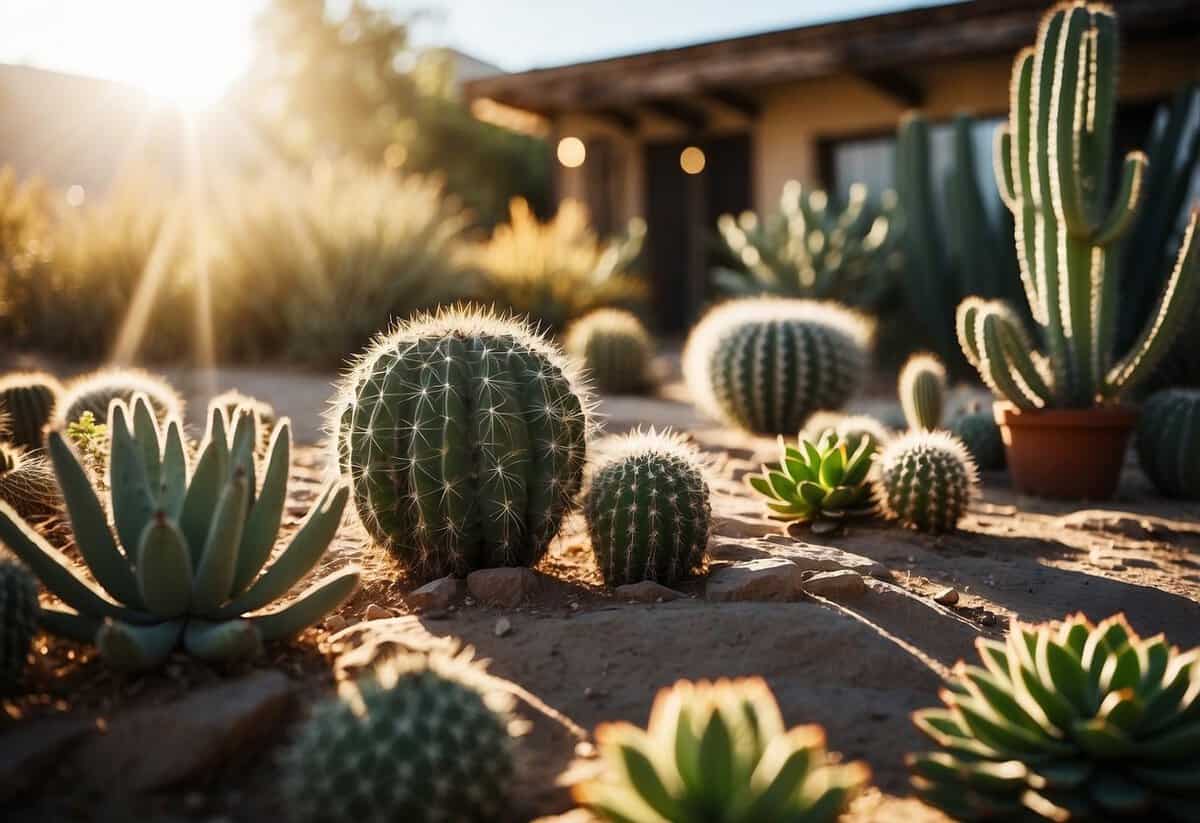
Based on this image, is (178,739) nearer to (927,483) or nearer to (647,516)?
(647,516)

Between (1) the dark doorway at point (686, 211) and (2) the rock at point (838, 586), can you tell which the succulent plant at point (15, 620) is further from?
(1) the dark doorway at point (686, 211)

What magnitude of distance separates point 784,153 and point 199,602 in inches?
417

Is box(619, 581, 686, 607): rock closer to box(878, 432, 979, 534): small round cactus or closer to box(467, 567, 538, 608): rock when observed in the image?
box(467, 567, 538, 608): rock

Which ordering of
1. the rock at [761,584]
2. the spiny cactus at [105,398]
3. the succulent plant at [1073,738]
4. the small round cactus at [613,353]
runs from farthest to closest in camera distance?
the small round cactus at [613,353]
the spiny cactus at [105,398]
the rock at [761,584]
the succulent plant at [1073,738]

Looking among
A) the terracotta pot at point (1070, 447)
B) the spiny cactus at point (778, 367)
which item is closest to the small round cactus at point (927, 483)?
the terracotta pot at point (1070, 447)

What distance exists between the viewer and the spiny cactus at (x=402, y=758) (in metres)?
1.87

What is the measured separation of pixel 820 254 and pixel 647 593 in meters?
6.54

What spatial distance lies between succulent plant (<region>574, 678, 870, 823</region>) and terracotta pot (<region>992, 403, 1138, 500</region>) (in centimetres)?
348

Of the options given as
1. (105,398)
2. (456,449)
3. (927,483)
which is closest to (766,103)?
(927,483)

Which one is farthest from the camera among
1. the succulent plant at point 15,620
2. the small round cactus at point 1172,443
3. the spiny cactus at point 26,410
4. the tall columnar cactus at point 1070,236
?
the small round cactus at point 1172,443

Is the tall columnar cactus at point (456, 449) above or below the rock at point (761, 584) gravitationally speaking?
above

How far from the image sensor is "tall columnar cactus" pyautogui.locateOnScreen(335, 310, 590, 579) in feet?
10.3

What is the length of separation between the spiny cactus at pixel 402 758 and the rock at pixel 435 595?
3.48 feet

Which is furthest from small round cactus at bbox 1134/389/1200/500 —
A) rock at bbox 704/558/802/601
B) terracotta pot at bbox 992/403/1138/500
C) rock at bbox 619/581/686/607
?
rock at bbox 619/581/686/607
